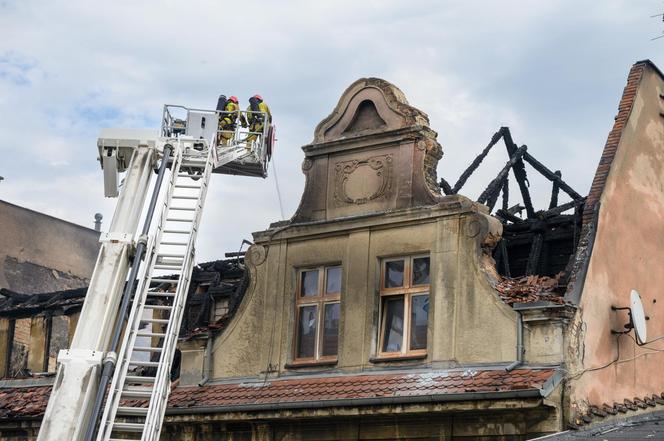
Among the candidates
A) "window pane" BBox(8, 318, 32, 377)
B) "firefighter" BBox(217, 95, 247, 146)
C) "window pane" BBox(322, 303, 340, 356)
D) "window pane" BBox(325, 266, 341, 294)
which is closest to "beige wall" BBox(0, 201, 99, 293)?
"window pane" BBox(8, 318, 32, 377)

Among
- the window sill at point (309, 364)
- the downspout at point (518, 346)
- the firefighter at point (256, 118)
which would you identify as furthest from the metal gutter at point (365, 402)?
the firefighter at point (256, 118)

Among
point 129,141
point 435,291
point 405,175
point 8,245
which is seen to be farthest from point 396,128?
point 8,245

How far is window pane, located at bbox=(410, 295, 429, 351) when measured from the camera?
1834 centimetres

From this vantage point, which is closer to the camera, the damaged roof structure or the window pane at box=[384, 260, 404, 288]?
the damaged roof structure

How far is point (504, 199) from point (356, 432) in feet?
18.3

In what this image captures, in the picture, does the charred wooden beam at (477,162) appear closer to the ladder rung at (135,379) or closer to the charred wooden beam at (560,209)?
the charred wooden beam at (560,209)

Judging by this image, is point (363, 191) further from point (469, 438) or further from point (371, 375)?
point (469, 438)

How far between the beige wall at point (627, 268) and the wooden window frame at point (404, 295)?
2.36 m

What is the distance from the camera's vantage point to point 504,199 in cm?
2155

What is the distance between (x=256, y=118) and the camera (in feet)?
67.6

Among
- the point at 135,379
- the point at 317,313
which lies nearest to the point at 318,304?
the point at 317,313

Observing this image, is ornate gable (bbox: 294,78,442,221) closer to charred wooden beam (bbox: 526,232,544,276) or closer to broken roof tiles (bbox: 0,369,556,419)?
charred wooden beam (bbox: 526,232,544,276)

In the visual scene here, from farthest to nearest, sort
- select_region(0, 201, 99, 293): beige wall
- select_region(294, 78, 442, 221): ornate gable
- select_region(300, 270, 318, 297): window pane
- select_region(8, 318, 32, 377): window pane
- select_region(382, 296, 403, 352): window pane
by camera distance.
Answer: select_region(0, 201, 99, 293): beige wall
select_region(8, 318, 32, 377): window pane
select_region(300, 270, 318, 297): window pane
select_region(294, 78, 442, 221): ornate gable
select_region(382, 296, 403, 352): window pane

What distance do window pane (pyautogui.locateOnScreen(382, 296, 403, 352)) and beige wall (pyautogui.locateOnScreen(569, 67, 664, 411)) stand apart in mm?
2865
